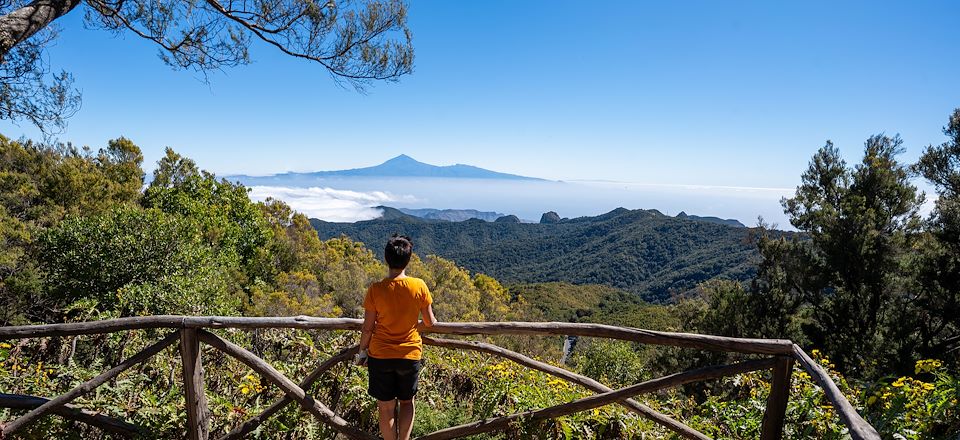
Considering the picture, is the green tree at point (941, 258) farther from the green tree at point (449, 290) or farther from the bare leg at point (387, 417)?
the green tree at point (449, 290)

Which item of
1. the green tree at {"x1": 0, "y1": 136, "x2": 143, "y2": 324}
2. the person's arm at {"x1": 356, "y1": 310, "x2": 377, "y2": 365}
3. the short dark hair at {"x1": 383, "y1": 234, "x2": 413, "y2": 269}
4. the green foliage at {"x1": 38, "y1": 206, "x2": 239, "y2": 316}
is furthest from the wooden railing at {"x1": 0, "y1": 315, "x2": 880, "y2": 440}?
the green tree at {"x1": 0, "y1": 136, "x2": 143, "y2": 324}

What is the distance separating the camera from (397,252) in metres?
2.56

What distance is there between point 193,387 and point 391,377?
118 cm

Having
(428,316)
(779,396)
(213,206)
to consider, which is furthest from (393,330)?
(213,206)

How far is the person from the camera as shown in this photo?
2570mm

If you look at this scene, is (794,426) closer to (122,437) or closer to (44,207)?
(122,437)

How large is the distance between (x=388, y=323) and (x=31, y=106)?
5148 mm

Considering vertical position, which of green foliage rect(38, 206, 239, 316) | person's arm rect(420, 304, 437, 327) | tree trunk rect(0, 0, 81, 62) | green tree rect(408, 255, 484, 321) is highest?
tree trunk rect(0, 0, 81, 62)

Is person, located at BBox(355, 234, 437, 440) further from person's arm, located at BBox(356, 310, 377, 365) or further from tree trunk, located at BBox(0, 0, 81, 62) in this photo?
tree trunk, located at BBox(0, 0, 81, 62)

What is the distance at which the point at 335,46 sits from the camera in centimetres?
537

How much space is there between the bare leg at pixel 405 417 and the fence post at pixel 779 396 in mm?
1902

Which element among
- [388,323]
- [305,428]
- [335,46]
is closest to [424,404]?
[305,428]

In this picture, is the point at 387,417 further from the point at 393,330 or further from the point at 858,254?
the point at 858,254

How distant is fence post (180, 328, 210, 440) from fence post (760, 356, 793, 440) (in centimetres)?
313
